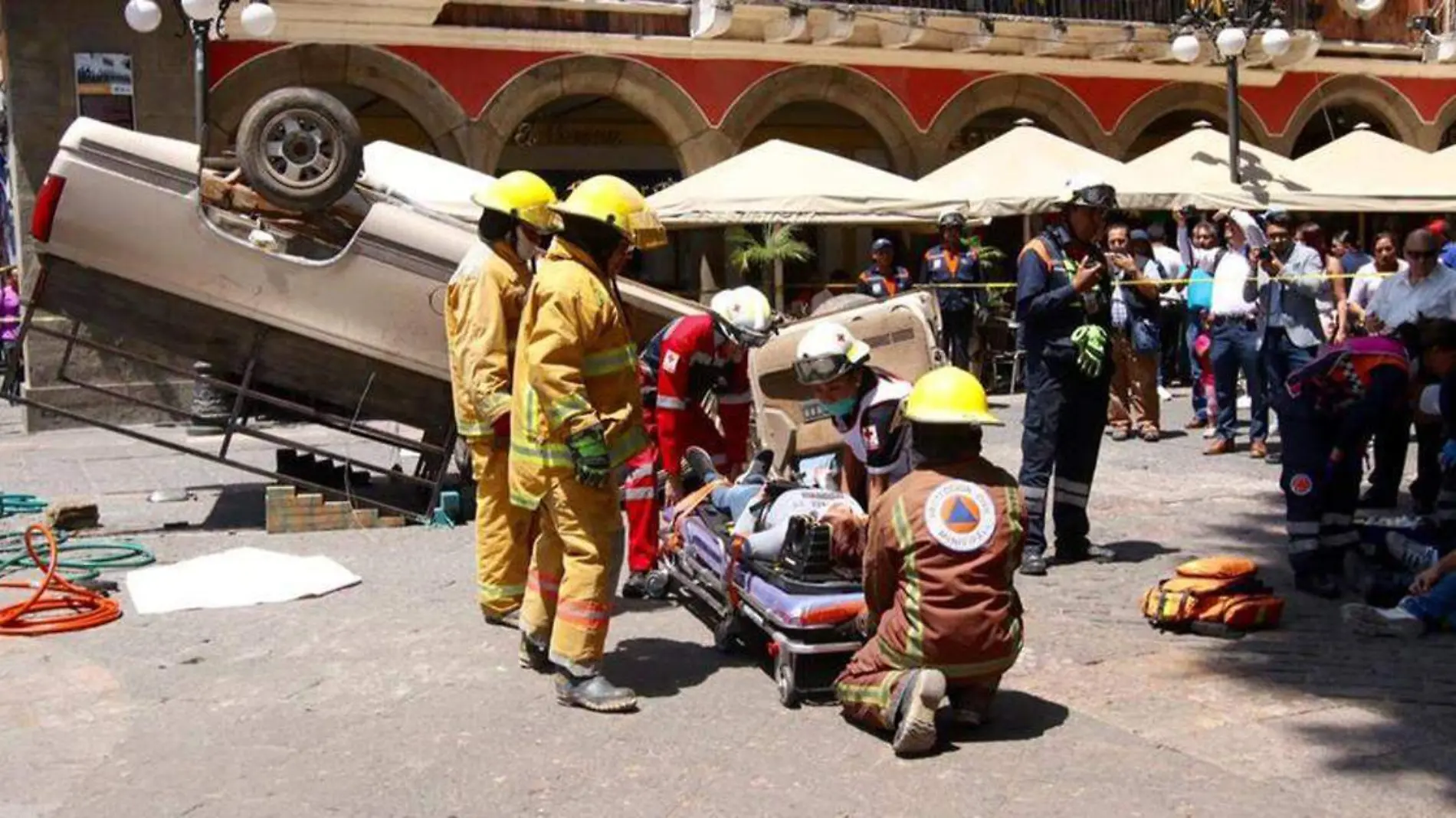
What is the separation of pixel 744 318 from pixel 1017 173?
9761 millimetres

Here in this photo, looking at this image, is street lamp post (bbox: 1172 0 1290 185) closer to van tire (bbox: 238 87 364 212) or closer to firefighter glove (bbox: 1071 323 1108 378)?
firefighter glove (bbox: 1071 323 1108 378)

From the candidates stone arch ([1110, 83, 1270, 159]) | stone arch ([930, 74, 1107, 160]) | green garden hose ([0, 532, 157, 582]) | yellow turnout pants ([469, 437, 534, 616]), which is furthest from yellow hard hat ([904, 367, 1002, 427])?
stone arch ([1110, 83, 1270, 159])

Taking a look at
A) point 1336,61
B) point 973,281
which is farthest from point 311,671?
point 1336,61

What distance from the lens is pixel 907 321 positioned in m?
8.53

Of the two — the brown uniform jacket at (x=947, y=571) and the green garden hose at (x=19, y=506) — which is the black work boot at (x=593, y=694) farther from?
the green garden hose at (x=19, y=506)

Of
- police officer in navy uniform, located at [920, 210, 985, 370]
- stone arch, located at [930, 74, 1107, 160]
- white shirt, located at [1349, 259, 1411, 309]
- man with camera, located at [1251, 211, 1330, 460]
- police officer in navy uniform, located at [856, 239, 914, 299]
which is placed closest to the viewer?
man with camera, located at [1251, 211, 1330, 460]

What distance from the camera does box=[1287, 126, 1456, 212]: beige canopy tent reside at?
56.1ft

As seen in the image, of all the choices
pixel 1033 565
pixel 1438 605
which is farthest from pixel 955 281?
pixel 1438 605

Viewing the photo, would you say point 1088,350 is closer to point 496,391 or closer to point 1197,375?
point 496,391

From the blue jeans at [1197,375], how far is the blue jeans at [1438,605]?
7326 millimetres

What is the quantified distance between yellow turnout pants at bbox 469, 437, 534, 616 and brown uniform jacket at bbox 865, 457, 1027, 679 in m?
2.04

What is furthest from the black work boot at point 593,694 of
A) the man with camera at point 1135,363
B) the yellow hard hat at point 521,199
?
the man with camera at point 1135,363

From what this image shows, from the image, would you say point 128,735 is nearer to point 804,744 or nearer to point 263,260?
point 804,744

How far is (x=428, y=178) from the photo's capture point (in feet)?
37.5
